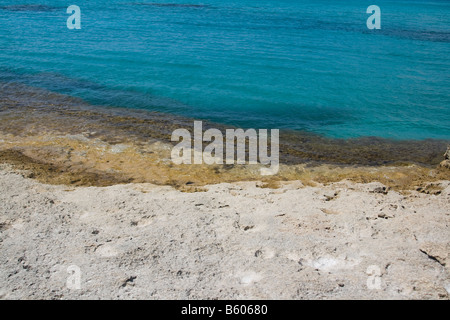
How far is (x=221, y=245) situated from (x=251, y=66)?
13.1 m

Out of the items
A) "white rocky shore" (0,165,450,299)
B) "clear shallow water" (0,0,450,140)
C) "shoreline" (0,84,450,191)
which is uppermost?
"clear shallow water" (0,0,450,140)

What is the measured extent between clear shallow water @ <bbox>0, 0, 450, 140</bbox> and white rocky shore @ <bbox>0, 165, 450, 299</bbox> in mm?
5531

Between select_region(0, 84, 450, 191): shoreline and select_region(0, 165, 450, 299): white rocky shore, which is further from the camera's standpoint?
select_region(0, 84, 450, 191): shoreline

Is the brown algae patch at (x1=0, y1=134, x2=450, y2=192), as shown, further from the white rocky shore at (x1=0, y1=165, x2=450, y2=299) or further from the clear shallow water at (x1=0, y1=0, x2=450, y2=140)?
the clear shallow water at (x1=0, y1=0, x2=450, y2=140)

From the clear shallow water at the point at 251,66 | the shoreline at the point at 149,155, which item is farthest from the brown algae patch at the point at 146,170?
the clear shallow water at the point at 251,66

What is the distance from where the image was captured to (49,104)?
41.7ft

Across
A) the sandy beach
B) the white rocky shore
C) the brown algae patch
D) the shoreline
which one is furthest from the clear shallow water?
the white rocky shore

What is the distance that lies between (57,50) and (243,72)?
9.96 m

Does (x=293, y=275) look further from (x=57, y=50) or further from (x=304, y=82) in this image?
(x=57, y=50)

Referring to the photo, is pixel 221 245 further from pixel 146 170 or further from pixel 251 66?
pixel 251 66

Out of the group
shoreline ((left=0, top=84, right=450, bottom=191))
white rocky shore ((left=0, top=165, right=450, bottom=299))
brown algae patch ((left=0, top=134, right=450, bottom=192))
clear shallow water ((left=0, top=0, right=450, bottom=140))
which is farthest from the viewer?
clear shallow water ((left=0, top=0, right=450, bottom=140))

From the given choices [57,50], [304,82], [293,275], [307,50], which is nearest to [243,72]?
[304,82]

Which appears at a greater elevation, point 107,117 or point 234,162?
point 107,117

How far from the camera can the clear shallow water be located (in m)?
12.6
